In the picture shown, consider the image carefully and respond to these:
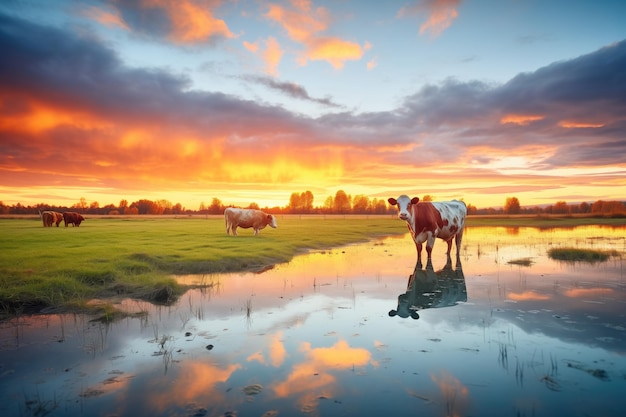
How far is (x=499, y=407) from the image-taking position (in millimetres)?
4660

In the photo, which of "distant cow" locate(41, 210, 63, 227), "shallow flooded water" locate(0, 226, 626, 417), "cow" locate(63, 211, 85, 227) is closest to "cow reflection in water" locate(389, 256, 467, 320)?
"shallow flooded water" locate(0, 226, 626, 417)

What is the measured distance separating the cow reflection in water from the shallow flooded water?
3.8 inches

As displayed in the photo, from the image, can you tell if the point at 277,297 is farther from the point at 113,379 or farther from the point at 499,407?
the point at 499,407

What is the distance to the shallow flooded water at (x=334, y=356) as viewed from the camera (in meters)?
4.85

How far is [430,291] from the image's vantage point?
1155 cm

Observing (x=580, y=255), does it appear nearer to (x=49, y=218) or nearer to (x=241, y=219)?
(x=241, y=219)

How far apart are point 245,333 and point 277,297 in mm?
3390

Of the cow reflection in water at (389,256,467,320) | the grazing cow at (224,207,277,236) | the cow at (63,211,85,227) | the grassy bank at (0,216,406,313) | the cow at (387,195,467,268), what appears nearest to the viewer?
the cow reflection in water at (389,256,467,320)

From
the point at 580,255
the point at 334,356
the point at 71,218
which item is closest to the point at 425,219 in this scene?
the point at 580,255

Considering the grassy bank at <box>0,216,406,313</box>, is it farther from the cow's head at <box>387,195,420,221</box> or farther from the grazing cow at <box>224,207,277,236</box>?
the grazing cow at <box>224,207,277,236</box>

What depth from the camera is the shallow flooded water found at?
4848 mm

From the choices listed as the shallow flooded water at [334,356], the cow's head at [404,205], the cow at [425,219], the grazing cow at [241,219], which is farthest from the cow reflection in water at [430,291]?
the grazing cow at [241,219]

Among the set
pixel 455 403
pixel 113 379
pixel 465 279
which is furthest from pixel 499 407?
pixel 465 279

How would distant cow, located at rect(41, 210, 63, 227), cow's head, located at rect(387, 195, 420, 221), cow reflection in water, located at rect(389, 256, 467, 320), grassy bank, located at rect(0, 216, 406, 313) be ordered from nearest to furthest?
1. cow reflection in water, located at rect(389, 256, 467, 320)
2. grassy bank, located at rect(0, 216, 406, 313)
3. cow's head, located at rect(387, 195, 420, 221)
4. distant cow, located at rect(41, 210, 63, 227)
